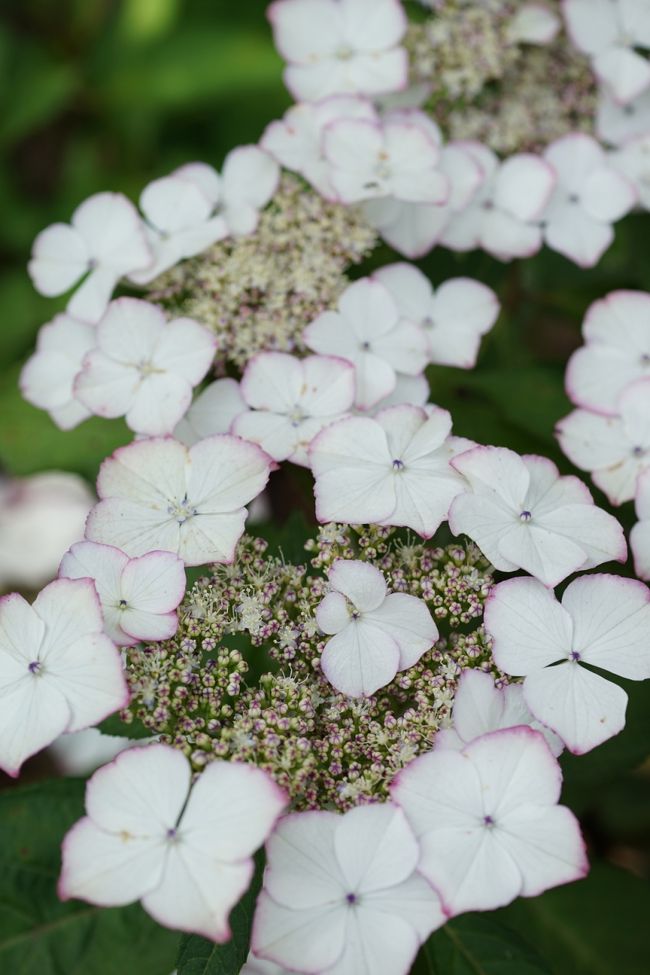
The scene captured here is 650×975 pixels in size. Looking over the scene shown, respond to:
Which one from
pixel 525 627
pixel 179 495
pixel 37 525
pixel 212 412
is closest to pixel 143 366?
pixel 212 412

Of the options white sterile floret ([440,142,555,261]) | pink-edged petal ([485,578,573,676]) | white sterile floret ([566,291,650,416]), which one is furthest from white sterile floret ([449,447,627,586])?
white sterile floret ([440,142,555,261])

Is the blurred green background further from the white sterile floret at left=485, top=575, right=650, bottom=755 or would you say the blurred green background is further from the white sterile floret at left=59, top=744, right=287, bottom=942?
the white sterile floret at left=59, top=744, right=287, bottom=942

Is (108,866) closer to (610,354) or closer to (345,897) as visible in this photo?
(345,897)

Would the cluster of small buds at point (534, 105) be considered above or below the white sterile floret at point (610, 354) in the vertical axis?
above

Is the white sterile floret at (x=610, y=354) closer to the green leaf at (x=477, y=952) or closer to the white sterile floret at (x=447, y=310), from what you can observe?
the white sterile floret at (x=447, y=310)

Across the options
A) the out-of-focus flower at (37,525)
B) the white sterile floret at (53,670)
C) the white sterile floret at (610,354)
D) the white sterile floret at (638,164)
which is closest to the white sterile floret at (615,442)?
the white sterile floret at (610,354)

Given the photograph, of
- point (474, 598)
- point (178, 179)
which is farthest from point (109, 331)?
point (474, 598)

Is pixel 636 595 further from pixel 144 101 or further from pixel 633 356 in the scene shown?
pixel 144 101
